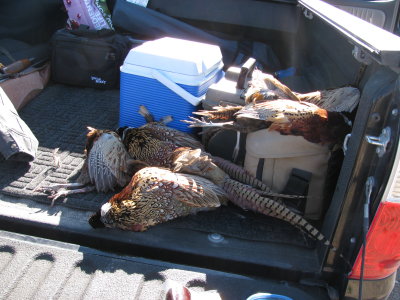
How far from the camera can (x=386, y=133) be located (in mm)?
1460

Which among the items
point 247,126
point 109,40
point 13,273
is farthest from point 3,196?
point 109,40

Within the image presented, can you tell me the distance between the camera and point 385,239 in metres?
1.57

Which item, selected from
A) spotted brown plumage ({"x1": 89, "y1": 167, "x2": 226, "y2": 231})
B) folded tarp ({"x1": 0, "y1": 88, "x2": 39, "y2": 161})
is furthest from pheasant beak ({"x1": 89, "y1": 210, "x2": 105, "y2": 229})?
folded tarp ({"x1": 0, "y1": 88, "x2": 39, "y2": 161})

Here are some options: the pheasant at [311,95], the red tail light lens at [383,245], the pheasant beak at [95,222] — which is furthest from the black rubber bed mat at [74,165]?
the pheasant at [311,95]

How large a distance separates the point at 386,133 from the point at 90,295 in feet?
4.25

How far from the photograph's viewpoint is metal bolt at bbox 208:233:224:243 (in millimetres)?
1964

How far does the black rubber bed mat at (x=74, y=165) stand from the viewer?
2.08 metres

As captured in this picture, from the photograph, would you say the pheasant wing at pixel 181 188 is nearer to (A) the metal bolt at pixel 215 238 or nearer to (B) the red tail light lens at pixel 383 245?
(A) the metal bolt at pixel 215 238

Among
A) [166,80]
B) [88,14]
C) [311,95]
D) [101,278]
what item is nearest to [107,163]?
[166,80]

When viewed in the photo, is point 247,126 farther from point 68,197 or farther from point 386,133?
A: point 68,197

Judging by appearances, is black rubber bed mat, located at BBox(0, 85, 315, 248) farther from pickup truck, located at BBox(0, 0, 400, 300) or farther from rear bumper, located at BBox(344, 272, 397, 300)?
rear bumper, located at BBox(344, 272, 397, 300)

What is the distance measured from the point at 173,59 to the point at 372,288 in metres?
1.92

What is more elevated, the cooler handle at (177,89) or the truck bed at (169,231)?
the cooler handle at (177,89)

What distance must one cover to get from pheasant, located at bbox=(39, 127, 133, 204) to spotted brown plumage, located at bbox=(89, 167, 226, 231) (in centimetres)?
35
